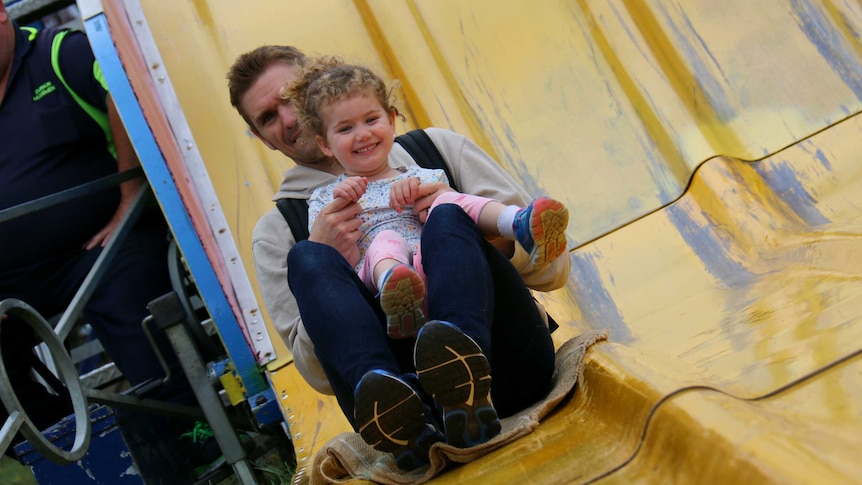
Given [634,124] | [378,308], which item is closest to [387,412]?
[378,308]

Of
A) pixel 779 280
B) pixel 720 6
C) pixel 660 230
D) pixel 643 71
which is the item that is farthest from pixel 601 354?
pixel 720 6

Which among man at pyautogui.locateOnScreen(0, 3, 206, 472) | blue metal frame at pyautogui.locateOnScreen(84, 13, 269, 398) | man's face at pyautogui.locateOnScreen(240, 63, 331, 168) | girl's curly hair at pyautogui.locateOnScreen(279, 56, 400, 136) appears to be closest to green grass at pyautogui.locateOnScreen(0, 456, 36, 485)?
blue metal frame at pyautogui.locateOnScreen(84, 13, 269, 398)

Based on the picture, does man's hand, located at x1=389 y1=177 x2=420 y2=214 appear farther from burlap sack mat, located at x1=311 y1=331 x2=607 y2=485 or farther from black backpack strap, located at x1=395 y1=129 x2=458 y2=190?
burlap sack mat, located at x1=311 y1=331 x2=607 y2=485

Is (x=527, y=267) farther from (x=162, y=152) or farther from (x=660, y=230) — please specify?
(x=162, y=152)

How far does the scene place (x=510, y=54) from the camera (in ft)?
9.52

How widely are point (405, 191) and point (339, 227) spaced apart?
0.41ft

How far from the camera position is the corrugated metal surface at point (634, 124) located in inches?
91.7

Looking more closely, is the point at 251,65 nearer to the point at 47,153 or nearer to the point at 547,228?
the point at 547,228

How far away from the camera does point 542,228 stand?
1354 millimetres

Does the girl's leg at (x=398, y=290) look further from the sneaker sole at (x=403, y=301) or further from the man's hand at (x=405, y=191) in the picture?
the man's hand at (x=405, y=191)

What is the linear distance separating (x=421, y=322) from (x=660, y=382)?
35 centimetres

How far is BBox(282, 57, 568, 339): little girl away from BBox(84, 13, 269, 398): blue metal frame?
835 mm

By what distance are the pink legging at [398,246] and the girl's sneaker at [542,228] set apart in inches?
4.6

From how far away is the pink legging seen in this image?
1.47 m
